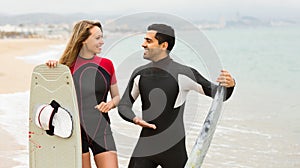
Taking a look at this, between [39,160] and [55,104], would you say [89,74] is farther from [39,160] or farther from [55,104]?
[39,160]

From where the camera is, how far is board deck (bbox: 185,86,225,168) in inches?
122

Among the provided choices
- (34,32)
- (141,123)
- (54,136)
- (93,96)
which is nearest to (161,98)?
(141,123)

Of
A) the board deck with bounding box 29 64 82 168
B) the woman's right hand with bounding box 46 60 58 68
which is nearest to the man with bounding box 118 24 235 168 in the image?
the board deck with bounding box 29 64 82 168

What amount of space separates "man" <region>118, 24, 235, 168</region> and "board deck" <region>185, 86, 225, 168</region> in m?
0.06

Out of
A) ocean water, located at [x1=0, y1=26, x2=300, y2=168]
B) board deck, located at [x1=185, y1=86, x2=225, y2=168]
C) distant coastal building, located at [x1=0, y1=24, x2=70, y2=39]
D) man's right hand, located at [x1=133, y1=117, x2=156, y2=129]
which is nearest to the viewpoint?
board deck, located at [x1=185, y1=86, x2=225, y2=168]

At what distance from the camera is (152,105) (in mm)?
3301

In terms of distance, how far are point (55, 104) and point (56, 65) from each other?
25cm

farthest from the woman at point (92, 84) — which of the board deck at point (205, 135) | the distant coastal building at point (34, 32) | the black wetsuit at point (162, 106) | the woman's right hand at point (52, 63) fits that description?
the distant coastal building at point (34, 32)

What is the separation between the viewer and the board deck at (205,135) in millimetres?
3102

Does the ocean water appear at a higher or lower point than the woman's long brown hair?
lower

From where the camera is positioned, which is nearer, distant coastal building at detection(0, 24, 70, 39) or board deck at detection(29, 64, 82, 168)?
board deck at detection(29, 64, 82, 168)

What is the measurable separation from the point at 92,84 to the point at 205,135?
816 mm

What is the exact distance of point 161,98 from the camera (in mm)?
3287

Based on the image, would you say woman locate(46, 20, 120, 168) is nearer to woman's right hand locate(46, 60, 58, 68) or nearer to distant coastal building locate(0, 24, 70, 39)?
woman's right hand locate(46, 60, 58, 68)
